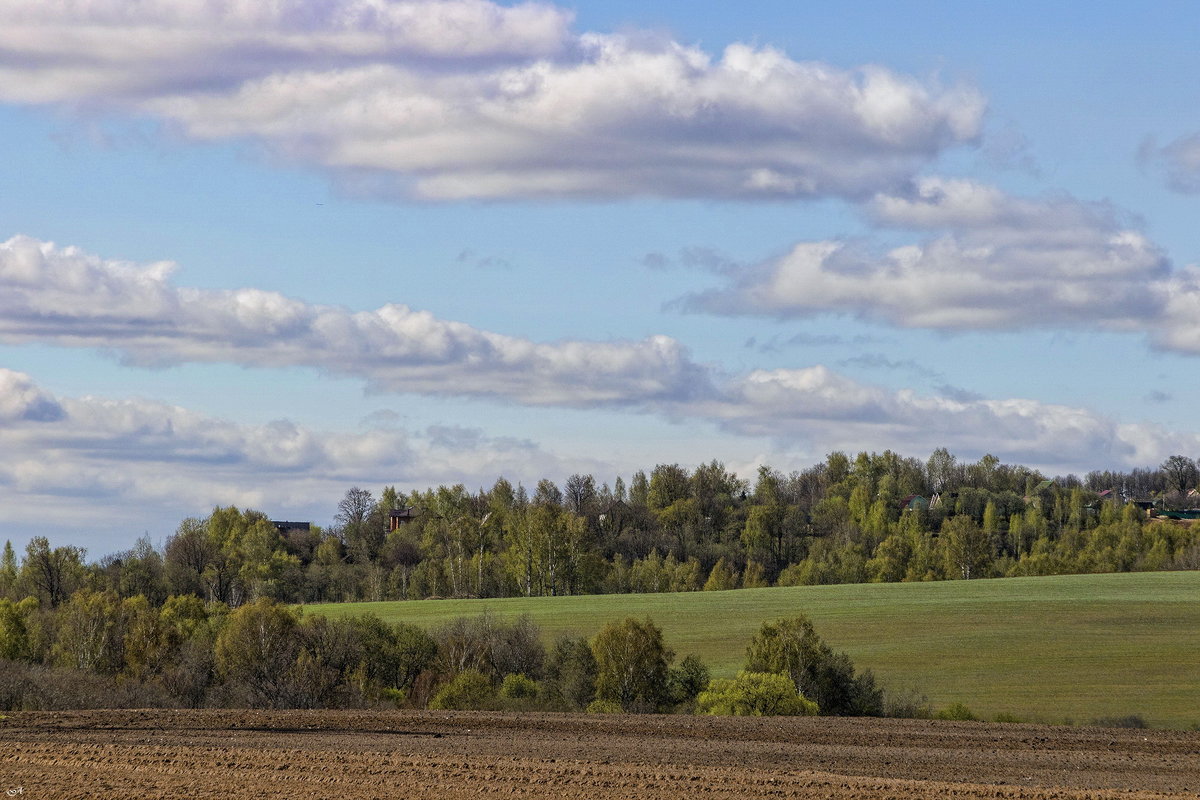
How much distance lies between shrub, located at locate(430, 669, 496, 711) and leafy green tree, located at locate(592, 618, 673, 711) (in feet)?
17.4

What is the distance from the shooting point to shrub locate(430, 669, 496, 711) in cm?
6009

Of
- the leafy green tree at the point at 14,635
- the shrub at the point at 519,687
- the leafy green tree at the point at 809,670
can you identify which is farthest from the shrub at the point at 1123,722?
the leafy green tree at the point at 14,635

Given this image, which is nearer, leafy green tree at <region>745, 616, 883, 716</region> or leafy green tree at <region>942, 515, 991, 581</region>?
leafy green tree at <region>745, 616, 883, 716</region>

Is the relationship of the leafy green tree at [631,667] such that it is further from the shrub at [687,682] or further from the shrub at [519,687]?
→ the shrub at [519,687]

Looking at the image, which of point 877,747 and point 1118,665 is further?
point 1118,665

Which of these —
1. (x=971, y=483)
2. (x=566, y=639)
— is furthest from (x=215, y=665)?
(x=971, y=483)

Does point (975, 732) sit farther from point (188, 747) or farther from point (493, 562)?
point (493, 562)

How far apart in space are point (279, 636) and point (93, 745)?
37991mm

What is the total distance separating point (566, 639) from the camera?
68125mm

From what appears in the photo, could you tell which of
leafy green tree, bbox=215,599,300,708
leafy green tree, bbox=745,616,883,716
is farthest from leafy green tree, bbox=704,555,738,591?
leafy green tree, bbox=745,616,883,716

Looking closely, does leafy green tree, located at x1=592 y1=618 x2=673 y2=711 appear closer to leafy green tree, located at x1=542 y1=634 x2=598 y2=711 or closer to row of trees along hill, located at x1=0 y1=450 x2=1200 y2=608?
leafy green tree, located at x1=542 y1=634 x2=598 y2=711

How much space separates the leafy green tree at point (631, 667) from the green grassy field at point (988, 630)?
1288 centimetres

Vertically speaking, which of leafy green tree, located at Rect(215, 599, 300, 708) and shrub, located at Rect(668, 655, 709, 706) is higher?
leafy green tree, located at Rect(215, 599, 300, 708)

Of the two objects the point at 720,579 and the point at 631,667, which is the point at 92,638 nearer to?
the point at 631,667
